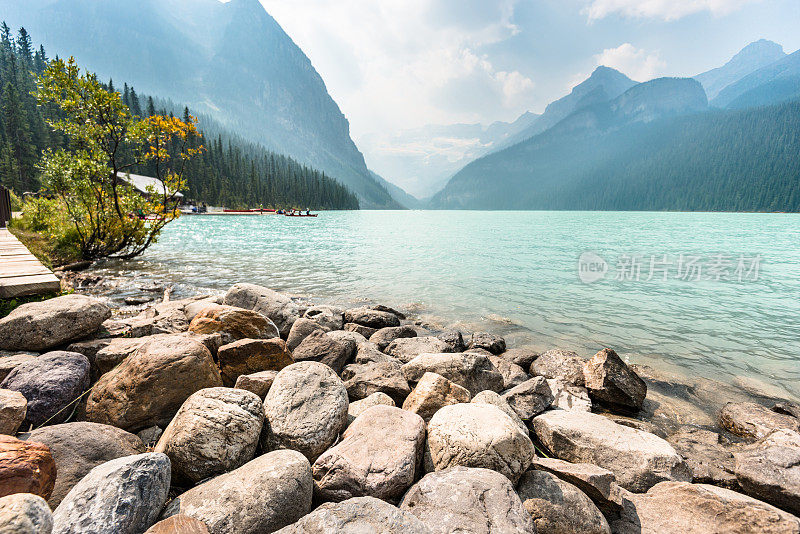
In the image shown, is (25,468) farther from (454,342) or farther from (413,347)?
(454,342)

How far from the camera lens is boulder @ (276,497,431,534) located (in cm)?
225

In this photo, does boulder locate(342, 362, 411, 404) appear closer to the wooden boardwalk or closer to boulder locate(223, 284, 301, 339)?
boulder locate(223, 284, 301, 339)

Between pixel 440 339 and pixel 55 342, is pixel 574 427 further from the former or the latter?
pixel 55 342

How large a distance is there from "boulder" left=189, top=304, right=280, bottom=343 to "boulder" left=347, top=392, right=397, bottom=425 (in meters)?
2.08

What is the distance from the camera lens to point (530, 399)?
520 cm

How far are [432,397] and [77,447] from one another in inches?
143

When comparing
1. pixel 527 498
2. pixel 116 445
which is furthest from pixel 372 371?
pixel 116 445

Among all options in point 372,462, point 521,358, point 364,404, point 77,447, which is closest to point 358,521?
Answer: point 372,462

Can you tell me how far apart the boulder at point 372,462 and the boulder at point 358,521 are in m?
0.56

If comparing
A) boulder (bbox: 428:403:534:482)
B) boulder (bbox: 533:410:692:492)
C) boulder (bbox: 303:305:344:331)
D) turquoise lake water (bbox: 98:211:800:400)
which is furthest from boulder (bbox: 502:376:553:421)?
boulder (bbox: 303:305:344:331)

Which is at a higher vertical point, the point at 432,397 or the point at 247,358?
the point at 247,358

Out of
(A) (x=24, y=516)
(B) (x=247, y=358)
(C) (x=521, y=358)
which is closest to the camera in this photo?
(A) (x=24, y=516)

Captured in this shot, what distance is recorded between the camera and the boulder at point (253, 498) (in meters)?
2.45

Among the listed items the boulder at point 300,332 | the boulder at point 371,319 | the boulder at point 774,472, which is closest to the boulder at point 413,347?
the boulder at point 371,319
